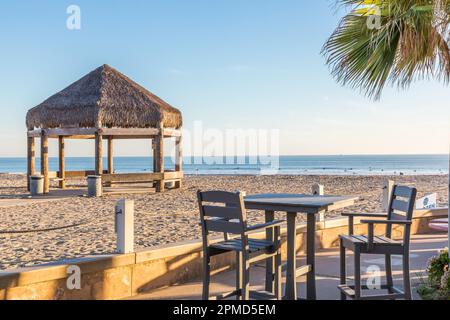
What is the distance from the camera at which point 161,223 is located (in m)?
7.96

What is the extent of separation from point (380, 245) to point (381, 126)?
4407cm

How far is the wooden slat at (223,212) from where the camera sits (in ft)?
9.95

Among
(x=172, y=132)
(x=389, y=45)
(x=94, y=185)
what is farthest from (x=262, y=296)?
(x=172, y=132)

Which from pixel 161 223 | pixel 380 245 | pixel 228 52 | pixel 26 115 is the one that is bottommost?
pixel 161 223

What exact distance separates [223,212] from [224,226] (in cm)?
9

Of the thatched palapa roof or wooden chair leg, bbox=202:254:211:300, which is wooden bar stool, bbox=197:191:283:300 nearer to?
wooden chair leg, bbox=202:254:211:300

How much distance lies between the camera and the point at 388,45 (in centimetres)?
407

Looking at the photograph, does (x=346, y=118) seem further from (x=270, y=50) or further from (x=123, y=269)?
(x=123, y=269)

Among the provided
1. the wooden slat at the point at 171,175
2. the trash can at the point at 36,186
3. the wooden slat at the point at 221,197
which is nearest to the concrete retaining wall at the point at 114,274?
the wooden slat at the point at 221,197

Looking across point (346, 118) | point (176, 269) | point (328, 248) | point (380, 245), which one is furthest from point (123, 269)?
point (346, 118)

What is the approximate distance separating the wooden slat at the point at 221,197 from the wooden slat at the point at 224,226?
0.15 meters

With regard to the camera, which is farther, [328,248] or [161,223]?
[161,223]

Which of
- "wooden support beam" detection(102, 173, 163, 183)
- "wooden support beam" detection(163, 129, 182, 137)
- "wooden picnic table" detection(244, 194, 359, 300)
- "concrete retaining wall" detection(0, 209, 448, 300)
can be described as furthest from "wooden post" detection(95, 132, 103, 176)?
"wooden picnic table" detection(244, 194, 359, 300)

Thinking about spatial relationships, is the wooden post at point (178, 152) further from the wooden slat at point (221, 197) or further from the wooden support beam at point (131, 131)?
the wooden slat at point (221, 197)
